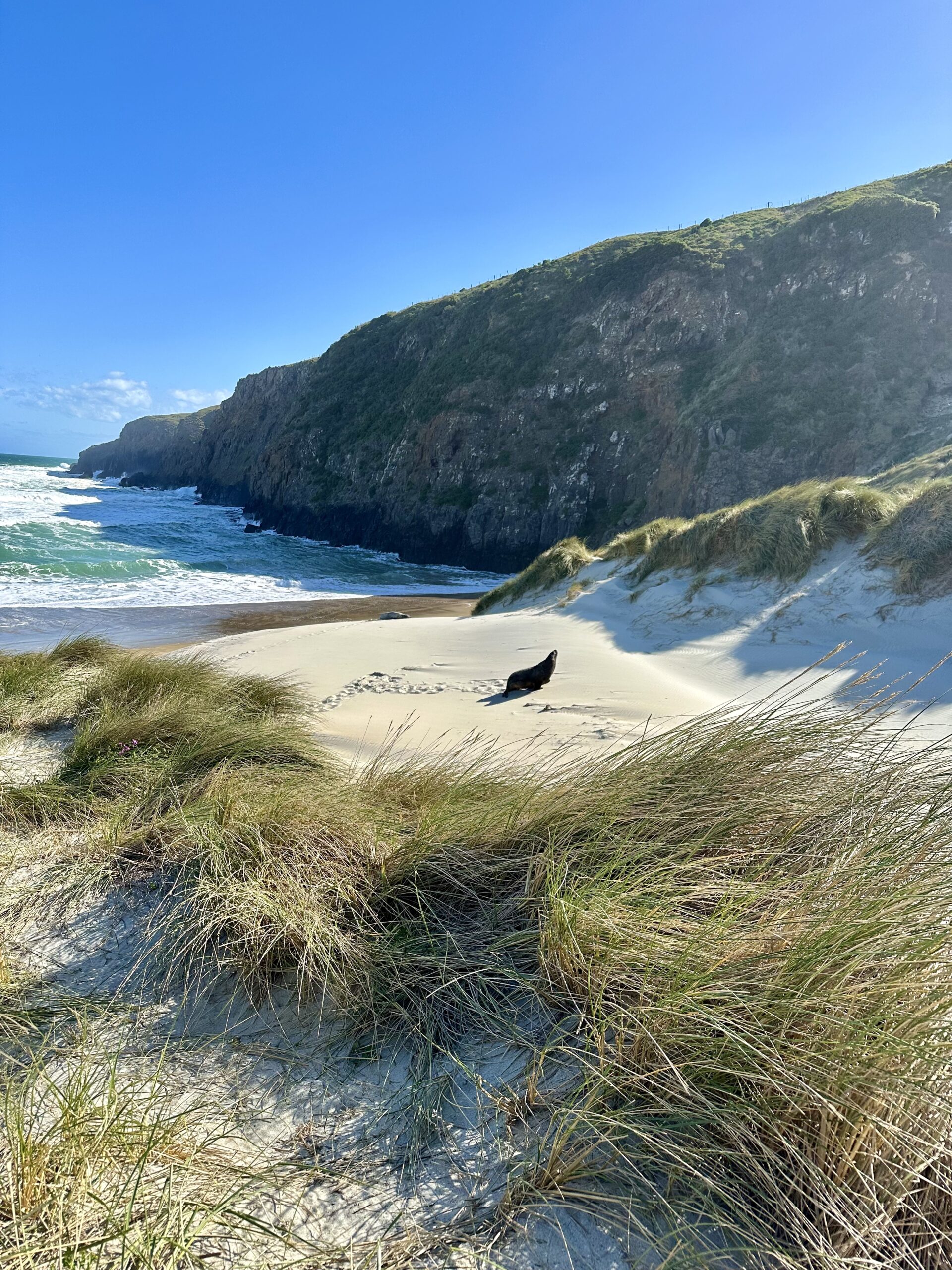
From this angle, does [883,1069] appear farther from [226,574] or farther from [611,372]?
[611,372]

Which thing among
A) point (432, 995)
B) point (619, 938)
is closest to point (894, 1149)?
point (619, 938)

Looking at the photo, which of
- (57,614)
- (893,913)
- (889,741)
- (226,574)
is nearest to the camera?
(893,913)

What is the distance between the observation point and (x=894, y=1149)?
114 cm

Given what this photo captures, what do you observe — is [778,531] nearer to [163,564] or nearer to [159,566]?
[159,566]

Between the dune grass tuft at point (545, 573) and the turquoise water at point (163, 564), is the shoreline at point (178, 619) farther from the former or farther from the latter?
the turquoise water at point (163, 564)

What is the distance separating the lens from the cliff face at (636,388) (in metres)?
28.7

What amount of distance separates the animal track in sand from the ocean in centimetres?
938

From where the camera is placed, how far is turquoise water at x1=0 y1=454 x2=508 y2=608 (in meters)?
19.7

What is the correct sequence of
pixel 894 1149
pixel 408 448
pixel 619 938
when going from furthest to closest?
pixel 408 448 < pixel 619 938 < pixel 894 1149

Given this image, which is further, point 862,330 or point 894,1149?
point 862,330

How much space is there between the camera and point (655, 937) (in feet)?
5.23

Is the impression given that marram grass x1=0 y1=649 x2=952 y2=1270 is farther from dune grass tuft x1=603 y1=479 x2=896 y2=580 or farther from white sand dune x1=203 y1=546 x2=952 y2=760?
dune grass tuft x1=603 y1=479 x2=896 y2=580

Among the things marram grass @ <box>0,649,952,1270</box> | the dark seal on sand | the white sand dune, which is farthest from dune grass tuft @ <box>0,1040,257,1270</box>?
the dark seal on sand

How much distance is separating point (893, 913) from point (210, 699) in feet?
14.4
